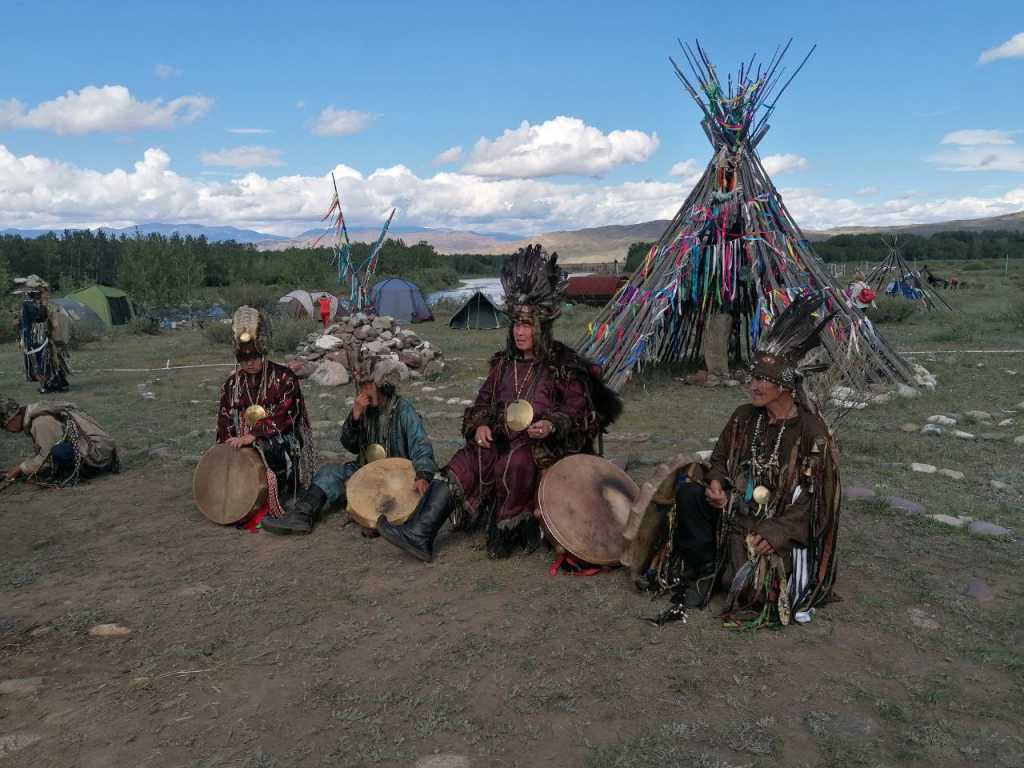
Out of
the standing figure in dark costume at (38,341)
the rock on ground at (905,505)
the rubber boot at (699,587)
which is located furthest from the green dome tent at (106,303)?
the rubber boot at (699,587)

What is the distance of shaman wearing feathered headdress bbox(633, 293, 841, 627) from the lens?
3.62 metres

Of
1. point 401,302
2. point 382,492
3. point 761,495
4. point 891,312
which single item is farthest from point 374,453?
point 401,302

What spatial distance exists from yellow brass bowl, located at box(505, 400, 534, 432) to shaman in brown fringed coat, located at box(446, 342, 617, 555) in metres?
0.06

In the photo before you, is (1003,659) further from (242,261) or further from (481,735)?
(242,261)

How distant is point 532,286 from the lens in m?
4.66

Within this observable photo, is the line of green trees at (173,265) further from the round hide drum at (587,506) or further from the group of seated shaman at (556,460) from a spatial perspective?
the round hide drum at (587,506)

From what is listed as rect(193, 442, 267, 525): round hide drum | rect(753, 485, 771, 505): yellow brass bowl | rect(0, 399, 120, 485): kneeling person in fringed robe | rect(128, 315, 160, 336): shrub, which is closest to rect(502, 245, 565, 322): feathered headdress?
rect(753, 485, 771, 505): yellow brass bowl

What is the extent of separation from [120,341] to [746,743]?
20213 mm

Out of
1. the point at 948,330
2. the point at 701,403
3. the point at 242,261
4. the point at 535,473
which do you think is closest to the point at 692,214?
the point at 701,403

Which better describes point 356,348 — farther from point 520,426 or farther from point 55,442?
point 520,426

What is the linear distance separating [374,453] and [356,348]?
257 inches

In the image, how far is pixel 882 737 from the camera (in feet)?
9.14

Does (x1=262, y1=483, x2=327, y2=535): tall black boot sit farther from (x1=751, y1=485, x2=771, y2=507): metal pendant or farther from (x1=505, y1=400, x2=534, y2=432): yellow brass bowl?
(x1=751, y1=485, x2=771, y2=507): metal pendant

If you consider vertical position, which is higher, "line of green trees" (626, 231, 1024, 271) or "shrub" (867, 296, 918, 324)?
"line of green trees" (626, 231, 1024, 271)
